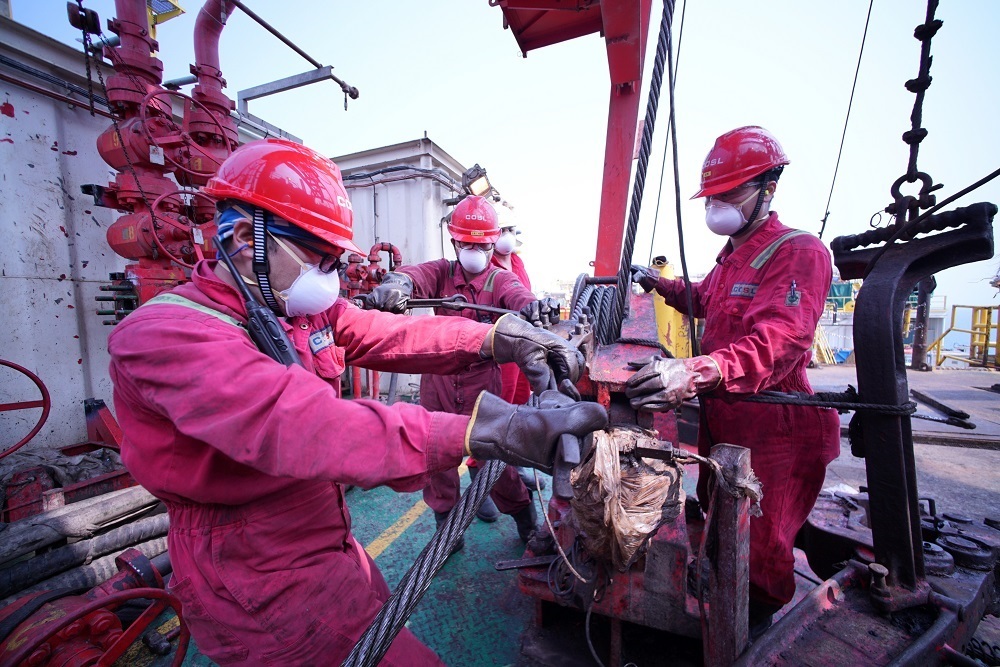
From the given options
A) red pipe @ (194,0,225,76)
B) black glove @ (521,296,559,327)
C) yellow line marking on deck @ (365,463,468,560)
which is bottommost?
yellow line marking on deck @ (365,463,468,560)

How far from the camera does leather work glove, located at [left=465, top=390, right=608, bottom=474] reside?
102 centimetres

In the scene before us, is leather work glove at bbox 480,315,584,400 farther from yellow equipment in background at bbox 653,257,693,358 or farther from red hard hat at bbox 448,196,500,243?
yellow equipment in background at bbox 653,257,693,358

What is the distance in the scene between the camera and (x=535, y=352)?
1.70 meters

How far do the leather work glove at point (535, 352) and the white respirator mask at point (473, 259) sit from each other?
1788 millimetres

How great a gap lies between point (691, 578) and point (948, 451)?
5.60m

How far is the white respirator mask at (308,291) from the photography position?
1404mm

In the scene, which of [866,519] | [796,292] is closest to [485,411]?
[796,292]

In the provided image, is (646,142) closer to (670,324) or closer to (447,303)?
(447,303)

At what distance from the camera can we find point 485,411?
3.69 feet

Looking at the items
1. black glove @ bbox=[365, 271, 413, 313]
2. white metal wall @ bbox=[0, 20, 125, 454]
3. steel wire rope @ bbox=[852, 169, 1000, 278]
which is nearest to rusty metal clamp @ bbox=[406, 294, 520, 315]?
black glove @ bbox=[365, 271, 413, 313]

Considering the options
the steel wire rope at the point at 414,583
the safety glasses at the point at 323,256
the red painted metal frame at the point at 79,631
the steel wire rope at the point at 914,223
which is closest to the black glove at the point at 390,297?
the safety glasses at the point at 323,256

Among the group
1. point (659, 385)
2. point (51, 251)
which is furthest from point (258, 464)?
point (51, 251)

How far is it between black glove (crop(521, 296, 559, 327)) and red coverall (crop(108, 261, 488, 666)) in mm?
1298

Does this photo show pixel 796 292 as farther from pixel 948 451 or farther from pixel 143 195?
pixel 948 451
